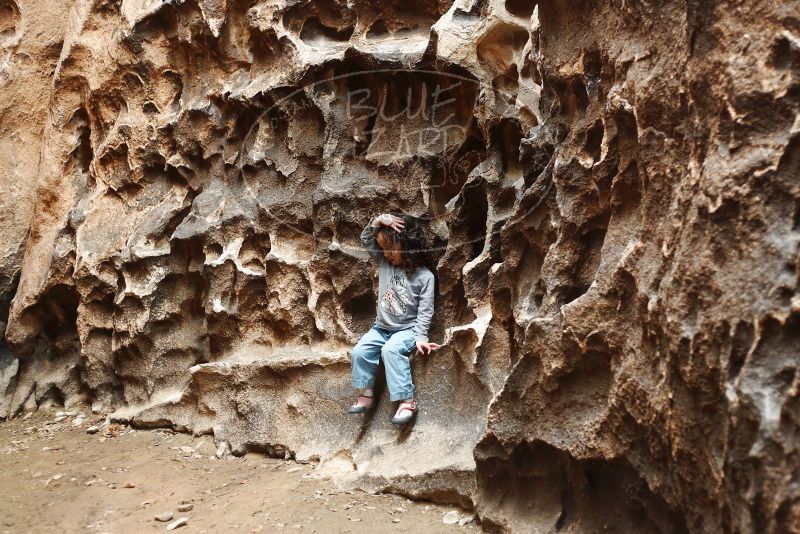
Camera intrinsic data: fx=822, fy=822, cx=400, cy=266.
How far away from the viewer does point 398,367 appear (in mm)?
3139

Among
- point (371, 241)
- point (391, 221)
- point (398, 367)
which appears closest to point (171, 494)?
point (398, 367)

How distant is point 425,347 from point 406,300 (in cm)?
22

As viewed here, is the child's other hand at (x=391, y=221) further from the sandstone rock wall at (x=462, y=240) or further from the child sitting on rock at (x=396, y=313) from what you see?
the sandstone rock wall at (x=462, y=240)

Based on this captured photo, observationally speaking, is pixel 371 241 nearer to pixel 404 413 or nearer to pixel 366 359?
pixel 366 359

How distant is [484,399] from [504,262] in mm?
513

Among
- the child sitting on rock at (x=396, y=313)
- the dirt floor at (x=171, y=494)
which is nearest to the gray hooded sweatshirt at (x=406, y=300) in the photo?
the child sitting on rock at (x=396, y=313)

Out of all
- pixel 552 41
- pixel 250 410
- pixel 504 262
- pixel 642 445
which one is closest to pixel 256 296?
pixel 250 410

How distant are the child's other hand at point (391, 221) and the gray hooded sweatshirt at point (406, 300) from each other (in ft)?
0.51

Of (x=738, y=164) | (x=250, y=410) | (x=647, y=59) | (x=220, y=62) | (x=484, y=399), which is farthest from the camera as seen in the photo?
(x=220, y=62)

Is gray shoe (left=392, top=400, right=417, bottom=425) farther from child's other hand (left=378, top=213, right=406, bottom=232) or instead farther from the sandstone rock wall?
child's other hand (left=378, top=213, right=406, bottom=232)

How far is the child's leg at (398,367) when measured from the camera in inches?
123

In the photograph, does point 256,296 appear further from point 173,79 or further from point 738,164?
point 738,164

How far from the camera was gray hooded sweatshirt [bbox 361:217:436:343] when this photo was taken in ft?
10.6

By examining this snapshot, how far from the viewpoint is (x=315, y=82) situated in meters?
3.68
